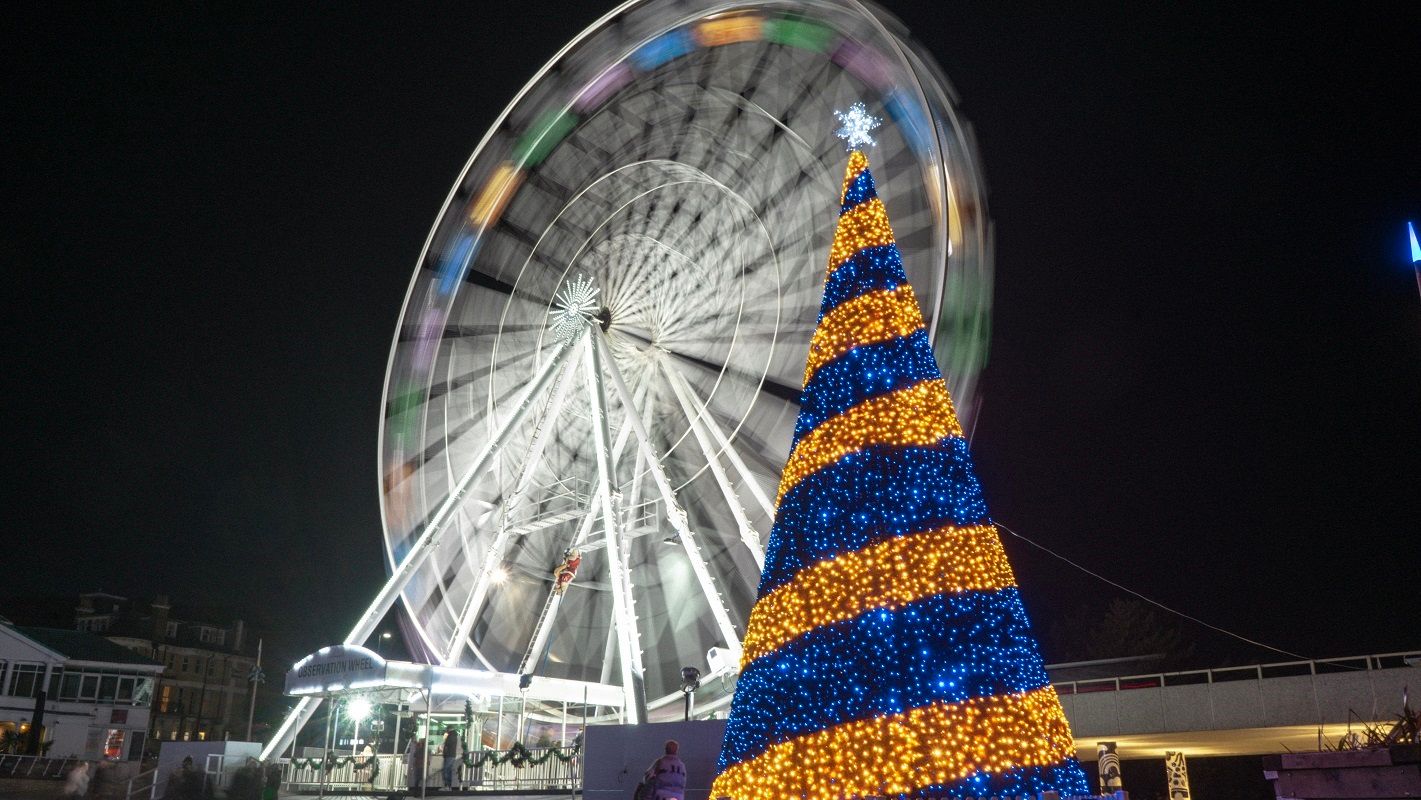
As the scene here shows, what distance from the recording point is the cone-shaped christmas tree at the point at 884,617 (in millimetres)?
5543

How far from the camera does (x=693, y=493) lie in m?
19.3

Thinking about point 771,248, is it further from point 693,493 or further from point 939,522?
point 939,522

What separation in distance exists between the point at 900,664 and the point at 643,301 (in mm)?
13418

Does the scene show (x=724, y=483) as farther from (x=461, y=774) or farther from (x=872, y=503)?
(x=872, y=503)

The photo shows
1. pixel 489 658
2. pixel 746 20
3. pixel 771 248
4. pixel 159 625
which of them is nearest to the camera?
pixel 746 20

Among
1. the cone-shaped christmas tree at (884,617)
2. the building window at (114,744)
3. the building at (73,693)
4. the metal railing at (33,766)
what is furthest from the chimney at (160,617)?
the cone-shaped christmas tree at (884,617)

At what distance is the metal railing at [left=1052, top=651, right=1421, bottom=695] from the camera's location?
1580cm

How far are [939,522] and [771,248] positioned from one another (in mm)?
11213

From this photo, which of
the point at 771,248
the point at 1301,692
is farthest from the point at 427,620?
the point at 1301,692

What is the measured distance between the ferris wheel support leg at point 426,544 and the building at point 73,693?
20850mm

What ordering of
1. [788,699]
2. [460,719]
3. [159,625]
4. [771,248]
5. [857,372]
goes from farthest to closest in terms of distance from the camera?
1. [159,625]
2. [460,719]
3. [771,248]
4. [857,372]
5. [788,699]

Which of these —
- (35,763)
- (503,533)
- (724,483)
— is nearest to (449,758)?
(503,533)

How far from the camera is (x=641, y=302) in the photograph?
18438mm

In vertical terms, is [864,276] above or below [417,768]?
above
